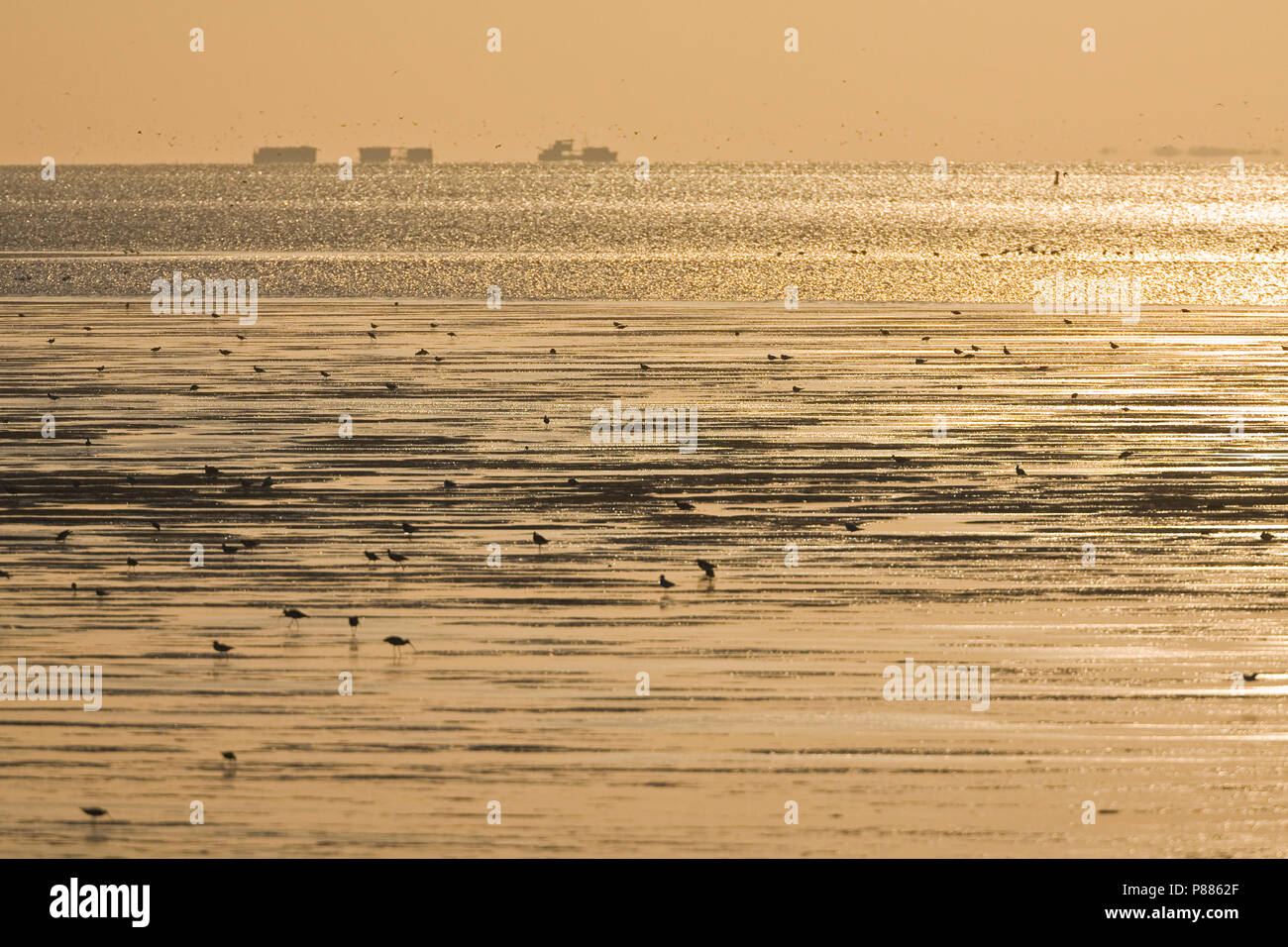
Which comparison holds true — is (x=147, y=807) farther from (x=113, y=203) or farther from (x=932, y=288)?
(x=113, y=203)

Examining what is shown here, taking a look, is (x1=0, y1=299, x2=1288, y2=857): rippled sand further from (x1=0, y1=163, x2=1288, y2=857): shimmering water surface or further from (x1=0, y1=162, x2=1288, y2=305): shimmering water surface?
(x1=0, y1=162, x2=1288, y2=305): shimmering water surface

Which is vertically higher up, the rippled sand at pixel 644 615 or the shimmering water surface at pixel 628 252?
the shimmering water surface at pixel 628 252

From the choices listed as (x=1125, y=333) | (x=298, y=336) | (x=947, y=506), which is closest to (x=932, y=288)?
(x=1125, y=333)

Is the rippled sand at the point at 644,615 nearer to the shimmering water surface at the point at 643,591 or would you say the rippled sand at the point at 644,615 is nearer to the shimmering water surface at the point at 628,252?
the shimmering water surface at the point at 643,591

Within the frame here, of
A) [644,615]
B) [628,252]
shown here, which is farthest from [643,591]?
[628,252]

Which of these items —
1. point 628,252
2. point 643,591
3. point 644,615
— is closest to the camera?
point 644,615

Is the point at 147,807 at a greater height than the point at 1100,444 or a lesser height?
lesser

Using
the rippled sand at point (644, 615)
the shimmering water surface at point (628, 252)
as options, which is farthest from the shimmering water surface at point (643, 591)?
the shimmering water surface at point (628, 252)

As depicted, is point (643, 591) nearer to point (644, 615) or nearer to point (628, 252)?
point (644, 615)
